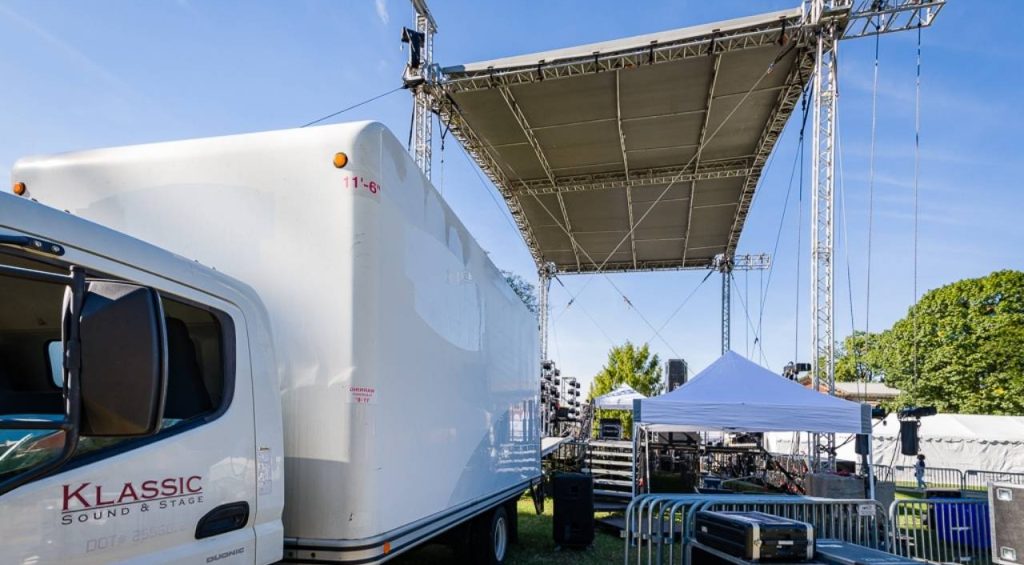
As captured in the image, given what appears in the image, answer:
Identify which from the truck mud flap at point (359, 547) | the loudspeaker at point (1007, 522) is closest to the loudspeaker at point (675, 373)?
the loudspeaker at point (1007, 522)

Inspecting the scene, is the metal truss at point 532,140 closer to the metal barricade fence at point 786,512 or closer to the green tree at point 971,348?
the metal barricade fence at point 786,512

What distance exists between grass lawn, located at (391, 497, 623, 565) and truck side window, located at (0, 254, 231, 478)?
183 inches

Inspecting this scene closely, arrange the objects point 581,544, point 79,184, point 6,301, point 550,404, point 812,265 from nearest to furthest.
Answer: point 6,301 → point 79,184 → point 581,544 → point 812,265 → point 550,404

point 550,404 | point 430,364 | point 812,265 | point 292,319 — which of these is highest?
point 812,265

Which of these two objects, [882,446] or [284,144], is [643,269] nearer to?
[882,446]

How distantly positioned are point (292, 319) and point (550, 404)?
16649mm

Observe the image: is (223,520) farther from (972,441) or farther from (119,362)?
(972,441)

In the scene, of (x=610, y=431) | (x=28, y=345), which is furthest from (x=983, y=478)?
(x=28, y=345)

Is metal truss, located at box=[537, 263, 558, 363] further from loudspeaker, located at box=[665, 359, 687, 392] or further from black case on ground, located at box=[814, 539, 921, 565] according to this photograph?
black case on ground, located at box=[814, 539, 921, 565]

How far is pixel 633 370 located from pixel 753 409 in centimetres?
2241

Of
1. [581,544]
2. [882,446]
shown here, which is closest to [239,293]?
[581,544]

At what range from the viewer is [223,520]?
2.71 metres

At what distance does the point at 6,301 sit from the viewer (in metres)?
2.61

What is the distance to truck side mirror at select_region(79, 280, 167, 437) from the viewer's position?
6.47ft
